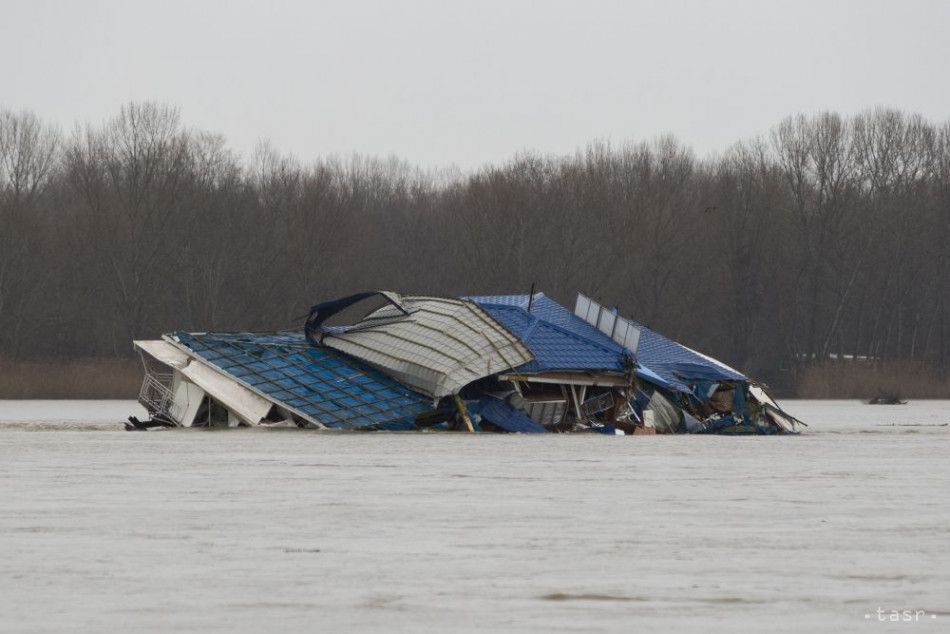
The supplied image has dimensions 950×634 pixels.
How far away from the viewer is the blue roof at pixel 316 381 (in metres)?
33.9

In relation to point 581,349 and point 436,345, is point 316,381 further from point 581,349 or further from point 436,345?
point 581,349

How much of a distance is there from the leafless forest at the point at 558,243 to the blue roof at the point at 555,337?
1454 inches

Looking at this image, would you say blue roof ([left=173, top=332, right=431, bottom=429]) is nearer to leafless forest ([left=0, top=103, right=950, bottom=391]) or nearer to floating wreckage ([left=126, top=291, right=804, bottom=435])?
floating wreckage ([left=126, top=291, right=804, bottom=435])

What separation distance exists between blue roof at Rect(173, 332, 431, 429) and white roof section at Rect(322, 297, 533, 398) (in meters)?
0.39

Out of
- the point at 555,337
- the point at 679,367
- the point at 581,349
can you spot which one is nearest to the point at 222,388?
the point at 555,337

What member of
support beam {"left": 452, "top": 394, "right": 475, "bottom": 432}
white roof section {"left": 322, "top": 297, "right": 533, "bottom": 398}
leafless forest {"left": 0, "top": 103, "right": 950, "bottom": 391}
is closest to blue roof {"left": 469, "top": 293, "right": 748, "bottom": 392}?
white roof section {"left": 322, "top": 297, "right": 533, "bottom": 398}

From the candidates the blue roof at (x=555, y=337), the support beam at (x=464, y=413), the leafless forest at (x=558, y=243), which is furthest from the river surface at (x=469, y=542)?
the leafless forest at (x=558, y=243)

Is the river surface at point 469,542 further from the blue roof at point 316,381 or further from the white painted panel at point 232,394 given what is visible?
the white painted panel at point 232,394

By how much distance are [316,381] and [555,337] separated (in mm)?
6313

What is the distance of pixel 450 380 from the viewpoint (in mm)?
33906

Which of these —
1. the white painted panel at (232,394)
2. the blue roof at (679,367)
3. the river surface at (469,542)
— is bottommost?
the river surface at (469,542)

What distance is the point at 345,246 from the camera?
260 ft

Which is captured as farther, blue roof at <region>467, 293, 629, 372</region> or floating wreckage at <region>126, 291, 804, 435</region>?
blue roof at <region>467, 293, 629, 372</region>

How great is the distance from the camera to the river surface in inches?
415
